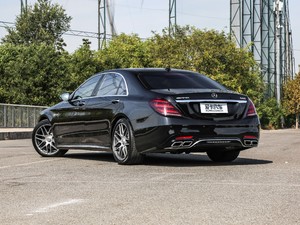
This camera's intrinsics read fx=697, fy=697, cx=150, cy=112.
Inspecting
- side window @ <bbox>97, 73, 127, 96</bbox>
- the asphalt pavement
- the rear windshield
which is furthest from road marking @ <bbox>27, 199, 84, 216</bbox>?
side window @ <bbox>97, 73, 127, 96</bbox>

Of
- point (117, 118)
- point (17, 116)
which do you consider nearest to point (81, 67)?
point (17, 116)

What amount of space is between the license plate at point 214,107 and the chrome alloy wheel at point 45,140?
3.41m

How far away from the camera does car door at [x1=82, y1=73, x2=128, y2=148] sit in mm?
10445

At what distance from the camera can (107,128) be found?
10547 millimetres

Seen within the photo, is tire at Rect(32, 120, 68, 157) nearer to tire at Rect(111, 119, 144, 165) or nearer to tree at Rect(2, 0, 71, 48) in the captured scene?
tire at Rect(111, 119, 144, 165)

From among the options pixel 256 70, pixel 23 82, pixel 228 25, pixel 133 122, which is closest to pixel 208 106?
pixel 133 122

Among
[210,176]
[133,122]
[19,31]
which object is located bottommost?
[210,176]

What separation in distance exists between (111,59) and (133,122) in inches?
1614

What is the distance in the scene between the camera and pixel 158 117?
964cm

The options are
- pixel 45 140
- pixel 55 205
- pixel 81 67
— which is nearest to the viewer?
pixel 55 205

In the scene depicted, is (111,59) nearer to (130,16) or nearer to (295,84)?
(130,16)

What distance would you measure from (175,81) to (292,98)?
63133mm

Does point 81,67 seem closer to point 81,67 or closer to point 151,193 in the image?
point 81,67

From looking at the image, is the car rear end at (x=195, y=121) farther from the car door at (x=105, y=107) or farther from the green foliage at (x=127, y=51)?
the green foliage at (x=127, y=51)
